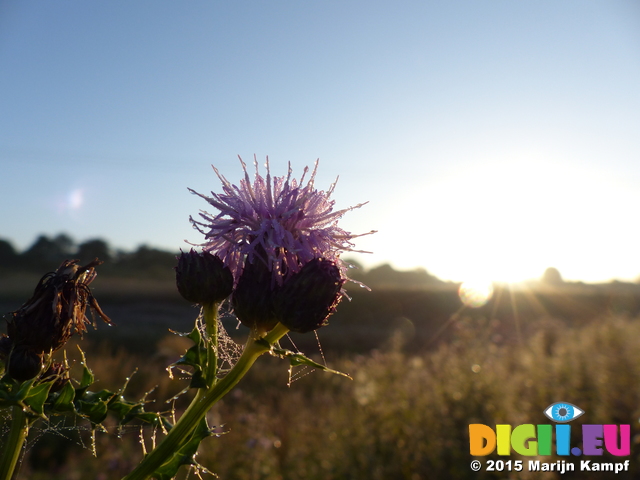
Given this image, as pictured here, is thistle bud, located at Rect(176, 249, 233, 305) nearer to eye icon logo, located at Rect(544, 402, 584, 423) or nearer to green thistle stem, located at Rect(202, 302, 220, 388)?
green thistle stem, located at Rect(202, 302, 220, 388)

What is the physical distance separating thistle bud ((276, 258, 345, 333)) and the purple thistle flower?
13cm

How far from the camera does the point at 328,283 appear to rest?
1.89 meters

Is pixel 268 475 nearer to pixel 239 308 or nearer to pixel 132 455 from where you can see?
pixel 132 455

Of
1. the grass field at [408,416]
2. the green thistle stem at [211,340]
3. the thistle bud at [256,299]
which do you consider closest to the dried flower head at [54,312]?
the green thistle stem at [211,340]

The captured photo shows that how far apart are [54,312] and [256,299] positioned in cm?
77

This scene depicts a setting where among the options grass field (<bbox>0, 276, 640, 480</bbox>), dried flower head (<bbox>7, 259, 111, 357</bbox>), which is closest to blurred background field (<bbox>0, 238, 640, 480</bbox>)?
grass field (<bbox>0, 276, 640, 480</bbox>)

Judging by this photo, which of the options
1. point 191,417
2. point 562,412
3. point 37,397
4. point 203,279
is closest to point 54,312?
point 37,397

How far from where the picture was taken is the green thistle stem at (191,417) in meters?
1.45

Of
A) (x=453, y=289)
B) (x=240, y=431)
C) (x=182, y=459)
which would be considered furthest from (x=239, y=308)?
(x=453, y=289)

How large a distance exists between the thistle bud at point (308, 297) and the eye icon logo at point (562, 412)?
16.7 ft

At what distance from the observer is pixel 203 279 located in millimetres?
1944

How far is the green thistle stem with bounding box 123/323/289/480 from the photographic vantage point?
1.45 metres

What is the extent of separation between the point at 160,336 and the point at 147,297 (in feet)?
36.0

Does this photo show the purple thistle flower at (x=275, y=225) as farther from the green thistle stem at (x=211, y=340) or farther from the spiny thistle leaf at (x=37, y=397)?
the spiny thistle leaf at (x=37, y=397)
